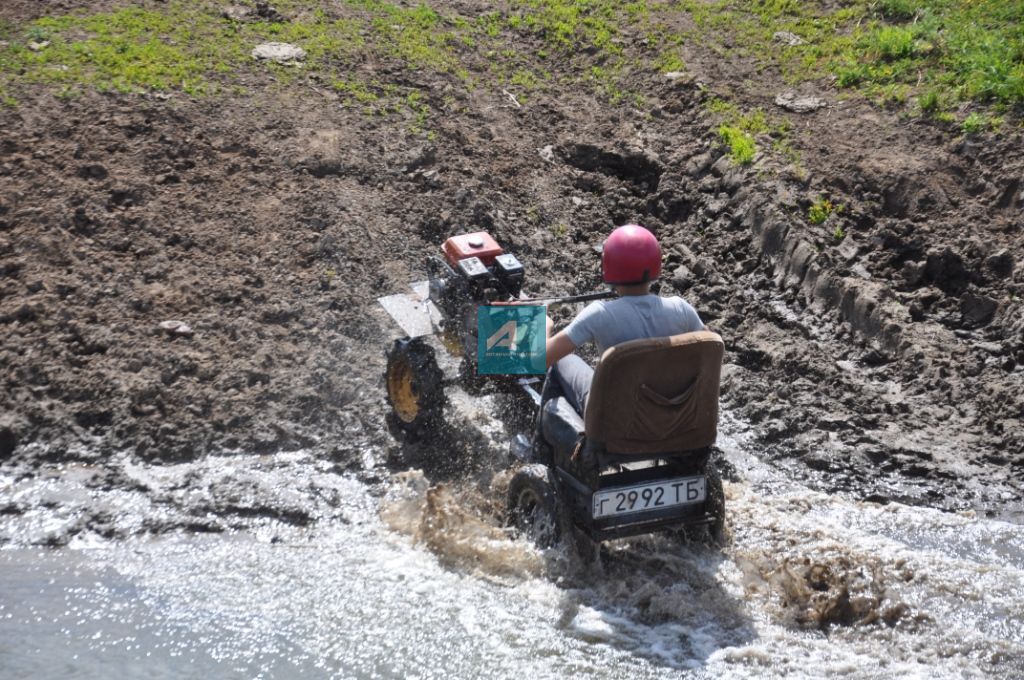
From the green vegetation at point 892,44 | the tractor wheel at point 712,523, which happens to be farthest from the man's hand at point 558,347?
the green vegetation at point 892,44

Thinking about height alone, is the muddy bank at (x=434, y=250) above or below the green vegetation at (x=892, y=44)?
below

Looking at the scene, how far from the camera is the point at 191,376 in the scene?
8.14m

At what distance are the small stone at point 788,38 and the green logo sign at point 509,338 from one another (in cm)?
689

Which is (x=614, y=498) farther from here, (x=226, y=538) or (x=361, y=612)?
(x=226, y=538)

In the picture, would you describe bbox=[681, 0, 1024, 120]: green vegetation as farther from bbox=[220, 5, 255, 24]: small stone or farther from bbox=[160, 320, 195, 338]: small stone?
bbox=[160, 320, 195, 338]: small stone

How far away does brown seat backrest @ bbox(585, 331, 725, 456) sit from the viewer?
5770 mm

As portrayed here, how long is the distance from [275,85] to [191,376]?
13.7 feet

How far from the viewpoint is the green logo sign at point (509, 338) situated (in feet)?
22.0

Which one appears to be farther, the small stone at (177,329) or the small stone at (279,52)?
the small stone at (279,52)

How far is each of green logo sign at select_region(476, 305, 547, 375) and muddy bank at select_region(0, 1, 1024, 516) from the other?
49.8 inches

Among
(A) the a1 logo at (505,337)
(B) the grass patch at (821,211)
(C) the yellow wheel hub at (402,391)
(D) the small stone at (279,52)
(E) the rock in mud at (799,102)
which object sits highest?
(E) the rock in mud at (799,102)

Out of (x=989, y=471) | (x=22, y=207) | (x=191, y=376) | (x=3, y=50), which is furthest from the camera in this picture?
(x=3, y=50)

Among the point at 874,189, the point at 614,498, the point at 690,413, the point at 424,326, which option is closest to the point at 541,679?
the point at 614,498

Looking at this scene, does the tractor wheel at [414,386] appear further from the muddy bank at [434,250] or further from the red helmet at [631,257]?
the red helmet at [631,257]
